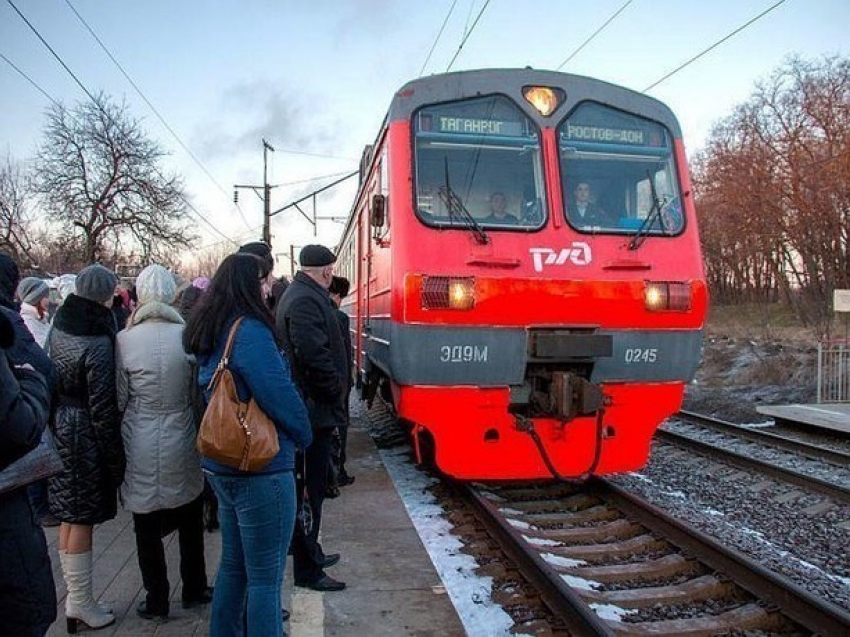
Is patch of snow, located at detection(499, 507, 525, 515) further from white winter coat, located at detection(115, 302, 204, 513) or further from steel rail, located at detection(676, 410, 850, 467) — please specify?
steel rail, located at detection(676, 410, 850, 467)

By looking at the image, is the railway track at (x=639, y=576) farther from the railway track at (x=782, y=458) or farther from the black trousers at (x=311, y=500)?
the railway track at (x=782, y=458)

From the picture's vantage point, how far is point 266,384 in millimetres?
2793

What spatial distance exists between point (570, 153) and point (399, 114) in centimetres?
141

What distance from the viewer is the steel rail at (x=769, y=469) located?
6453mm

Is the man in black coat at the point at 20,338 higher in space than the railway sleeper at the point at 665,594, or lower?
higher

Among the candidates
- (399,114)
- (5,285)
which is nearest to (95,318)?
(5,285)

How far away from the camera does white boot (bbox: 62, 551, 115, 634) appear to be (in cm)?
353

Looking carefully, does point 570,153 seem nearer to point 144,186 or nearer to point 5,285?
point 5,285

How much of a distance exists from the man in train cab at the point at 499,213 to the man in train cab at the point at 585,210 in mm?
497

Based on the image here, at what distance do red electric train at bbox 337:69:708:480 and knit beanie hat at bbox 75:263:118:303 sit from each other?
2.19 m

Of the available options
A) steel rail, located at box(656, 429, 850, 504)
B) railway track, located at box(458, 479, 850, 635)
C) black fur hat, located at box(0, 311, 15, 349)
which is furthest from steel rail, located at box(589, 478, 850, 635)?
black fur hat, located at box(0, 311, 15, 349)

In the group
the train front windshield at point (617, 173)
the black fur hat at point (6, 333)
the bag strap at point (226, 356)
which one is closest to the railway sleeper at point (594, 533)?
the train front windshield at point (617, 173)

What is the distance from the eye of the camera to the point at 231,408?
277 centimetres

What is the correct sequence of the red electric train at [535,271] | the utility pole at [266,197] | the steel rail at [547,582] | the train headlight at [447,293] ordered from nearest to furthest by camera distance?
the steel rail at [547,582]
the train headlight at [447,293]
the red electric train at [535,271]
the utility pole at [266,197]
